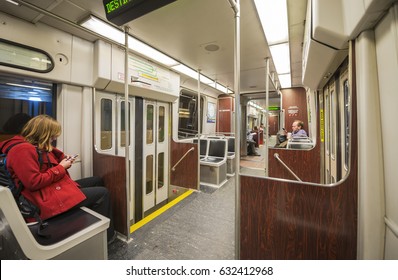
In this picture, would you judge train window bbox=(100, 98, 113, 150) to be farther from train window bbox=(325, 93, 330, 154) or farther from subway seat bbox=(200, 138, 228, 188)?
train window bbox=(325, 93, 330, 154)

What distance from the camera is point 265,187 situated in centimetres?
146

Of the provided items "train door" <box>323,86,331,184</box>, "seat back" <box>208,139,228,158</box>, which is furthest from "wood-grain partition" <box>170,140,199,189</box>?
"train door" <box>323,86,331,184</box>

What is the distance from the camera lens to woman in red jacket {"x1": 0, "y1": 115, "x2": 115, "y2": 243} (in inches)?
54.3

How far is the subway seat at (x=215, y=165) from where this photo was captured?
4344mm

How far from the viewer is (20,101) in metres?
2.17

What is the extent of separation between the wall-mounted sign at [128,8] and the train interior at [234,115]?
4 centimetres

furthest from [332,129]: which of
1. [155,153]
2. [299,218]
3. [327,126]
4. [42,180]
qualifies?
[42,180]

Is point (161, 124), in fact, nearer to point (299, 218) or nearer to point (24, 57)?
point (24, 57)

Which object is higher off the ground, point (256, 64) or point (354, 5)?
point (256, 64)

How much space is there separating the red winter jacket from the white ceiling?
4.77 feet

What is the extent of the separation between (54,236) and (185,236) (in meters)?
A: 1.47

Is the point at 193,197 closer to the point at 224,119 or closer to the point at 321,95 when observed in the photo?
the point at 321,95

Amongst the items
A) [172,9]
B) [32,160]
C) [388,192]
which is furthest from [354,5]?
[32,160]

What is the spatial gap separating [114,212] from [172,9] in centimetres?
256
